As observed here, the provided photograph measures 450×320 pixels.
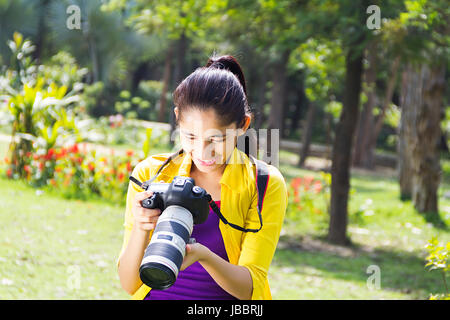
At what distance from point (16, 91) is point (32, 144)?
0.92 metres

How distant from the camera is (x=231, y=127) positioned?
2.06 m

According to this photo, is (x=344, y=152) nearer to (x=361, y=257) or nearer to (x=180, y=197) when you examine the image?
(x=361, y=257)

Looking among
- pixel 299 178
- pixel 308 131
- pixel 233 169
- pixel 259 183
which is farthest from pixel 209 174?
pixel 308 131

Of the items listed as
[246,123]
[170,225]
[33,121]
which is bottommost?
[33,121]

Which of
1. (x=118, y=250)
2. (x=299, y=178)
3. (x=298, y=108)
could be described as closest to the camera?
(x=118, y=250)

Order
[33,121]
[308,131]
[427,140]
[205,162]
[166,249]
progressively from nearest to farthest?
[166,249]
[205,162]
[33,121]
[427,140]
[308,131]

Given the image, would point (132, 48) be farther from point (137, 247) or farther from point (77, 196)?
point (137, 247)

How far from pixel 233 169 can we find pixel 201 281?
423mm

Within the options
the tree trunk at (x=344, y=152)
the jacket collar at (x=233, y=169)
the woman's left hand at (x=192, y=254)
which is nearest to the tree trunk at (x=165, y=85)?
the tree trunk at (x=344, y=152)

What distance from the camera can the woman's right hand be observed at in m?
1.82

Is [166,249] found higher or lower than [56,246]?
higher

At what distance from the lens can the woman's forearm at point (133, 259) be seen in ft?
6.29

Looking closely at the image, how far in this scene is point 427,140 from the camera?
905cm

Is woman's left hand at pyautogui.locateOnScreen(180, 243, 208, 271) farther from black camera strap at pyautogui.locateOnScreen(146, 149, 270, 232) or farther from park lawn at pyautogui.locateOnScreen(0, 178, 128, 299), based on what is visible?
park lawn at pyautogui.locateOnScreen(0, 178, 128, 299)
